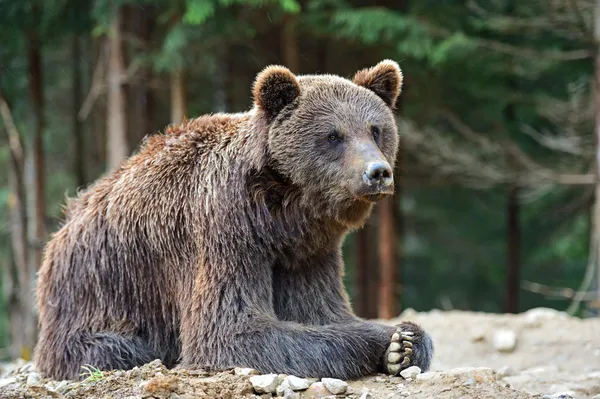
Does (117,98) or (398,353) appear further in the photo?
(117,98)

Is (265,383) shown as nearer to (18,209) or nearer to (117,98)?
(117,98)

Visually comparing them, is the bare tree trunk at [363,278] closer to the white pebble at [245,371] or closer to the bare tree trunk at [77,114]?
the bare tree trunk at [77,114]

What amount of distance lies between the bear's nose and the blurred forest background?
6.85 metres

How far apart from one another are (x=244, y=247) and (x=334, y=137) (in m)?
1.02

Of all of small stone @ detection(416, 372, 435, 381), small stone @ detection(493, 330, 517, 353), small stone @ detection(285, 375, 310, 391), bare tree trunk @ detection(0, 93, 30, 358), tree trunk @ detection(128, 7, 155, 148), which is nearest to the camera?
small stone @ detection(285, 375, 310, 391)

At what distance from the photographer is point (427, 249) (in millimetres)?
24156

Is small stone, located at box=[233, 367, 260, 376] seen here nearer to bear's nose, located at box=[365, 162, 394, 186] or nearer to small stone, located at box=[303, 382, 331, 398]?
small stone, located at box=[303, 382, 331, 398]

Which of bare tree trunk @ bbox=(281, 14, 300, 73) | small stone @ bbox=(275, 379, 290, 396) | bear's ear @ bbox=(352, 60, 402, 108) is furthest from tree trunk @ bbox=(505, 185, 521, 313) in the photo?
small stone @ bbox=(275, 379, 290, 396)

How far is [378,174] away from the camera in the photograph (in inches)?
197

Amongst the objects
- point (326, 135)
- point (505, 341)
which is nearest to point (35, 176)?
point (505, 341)

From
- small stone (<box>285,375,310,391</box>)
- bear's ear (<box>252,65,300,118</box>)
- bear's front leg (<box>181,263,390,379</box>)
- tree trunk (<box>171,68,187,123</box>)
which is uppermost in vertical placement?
tree trunk (<box>171,68,187,123</box>)

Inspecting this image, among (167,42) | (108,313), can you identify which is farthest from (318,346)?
(167,42)

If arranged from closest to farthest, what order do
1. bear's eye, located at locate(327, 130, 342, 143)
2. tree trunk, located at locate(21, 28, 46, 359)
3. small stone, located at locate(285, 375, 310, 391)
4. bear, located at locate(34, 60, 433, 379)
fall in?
small stone, located at locate(285, 375, 310, 391)
bear, located at locate(34, 60, 433, 379)
bear's eye, located at locate(327, 130, 342, 143)
tree trunk, located at locate(21, 28, 46, 359)

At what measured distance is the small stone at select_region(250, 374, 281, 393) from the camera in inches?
Answer: 184
